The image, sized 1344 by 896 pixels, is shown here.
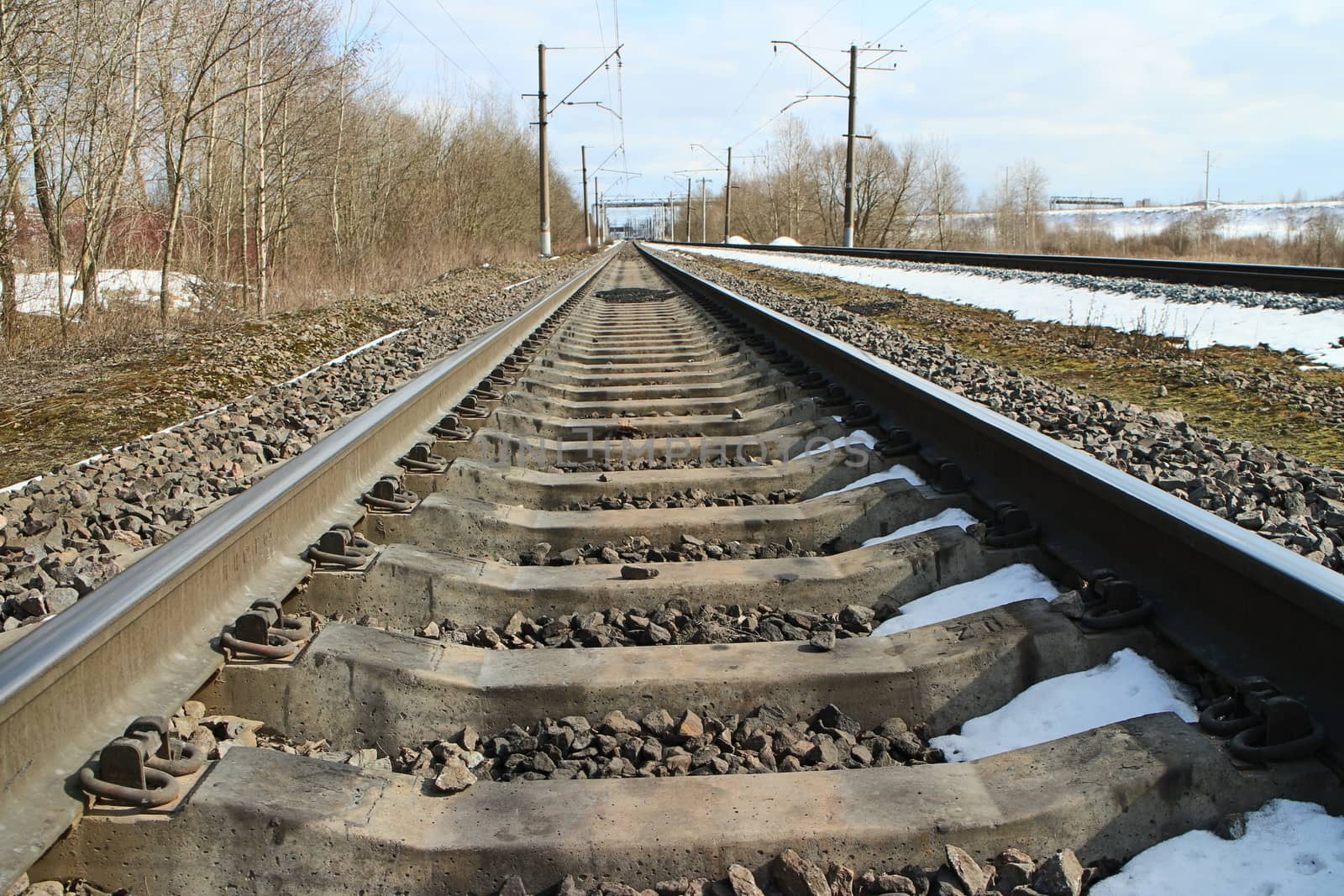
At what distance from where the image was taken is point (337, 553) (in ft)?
7.87

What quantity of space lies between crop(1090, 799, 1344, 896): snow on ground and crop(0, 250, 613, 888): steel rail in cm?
146

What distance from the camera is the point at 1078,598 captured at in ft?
6.86

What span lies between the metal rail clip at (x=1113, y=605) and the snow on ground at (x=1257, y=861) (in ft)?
1.75

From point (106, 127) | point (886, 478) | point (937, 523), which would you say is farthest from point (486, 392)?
point (106, 127)

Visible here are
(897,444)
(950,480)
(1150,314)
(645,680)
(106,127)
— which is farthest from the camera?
(106,127)

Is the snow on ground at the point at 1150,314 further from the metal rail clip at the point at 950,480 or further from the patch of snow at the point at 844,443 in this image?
the metal rail clip at the point at 950,480

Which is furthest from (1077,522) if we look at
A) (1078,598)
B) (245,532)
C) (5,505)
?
(5,505)

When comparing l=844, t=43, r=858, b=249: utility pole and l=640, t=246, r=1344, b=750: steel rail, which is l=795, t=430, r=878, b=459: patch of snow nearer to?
l=640, t=246, r=1344, b=750: steel rail

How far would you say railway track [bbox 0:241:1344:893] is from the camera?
1.43 meters

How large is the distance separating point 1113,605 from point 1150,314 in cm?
899

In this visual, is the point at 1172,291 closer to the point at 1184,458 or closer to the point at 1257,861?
the point at 1184,458

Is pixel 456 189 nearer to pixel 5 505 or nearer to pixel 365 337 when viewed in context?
pixel 365 337

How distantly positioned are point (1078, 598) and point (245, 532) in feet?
5.78

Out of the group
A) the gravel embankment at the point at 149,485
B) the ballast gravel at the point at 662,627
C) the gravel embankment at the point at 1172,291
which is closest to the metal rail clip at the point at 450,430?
the gravel embankment at the point at 149,485
